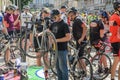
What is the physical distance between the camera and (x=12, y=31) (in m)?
13.3

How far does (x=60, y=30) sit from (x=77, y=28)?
1320 mm

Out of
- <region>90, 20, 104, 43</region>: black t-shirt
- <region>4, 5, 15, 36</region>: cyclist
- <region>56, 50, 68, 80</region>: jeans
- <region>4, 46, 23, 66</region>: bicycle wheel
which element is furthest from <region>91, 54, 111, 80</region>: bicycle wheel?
<region>4, 5, 15, 36</region>: cyclist

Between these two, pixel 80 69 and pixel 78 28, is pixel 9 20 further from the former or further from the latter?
pixel 80 69

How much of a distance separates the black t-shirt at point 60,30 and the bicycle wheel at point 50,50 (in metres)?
0.17

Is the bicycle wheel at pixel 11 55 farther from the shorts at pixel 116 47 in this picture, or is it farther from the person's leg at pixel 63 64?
the shorts at pixel 116 47

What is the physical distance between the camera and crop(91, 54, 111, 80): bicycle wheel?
10468mm

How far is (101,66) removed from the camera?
10.6 m

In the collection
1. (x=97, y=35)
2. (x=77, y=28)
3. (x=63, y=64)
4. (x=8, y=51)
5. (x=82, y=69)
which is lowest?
(x=82, y=69)

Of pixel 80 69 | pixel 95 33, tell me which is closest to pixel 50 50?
pixel 80 69

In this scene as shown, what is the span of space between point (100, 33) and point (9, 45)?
104 inches

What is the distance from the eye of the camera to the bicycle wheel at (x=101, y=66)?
1047cm

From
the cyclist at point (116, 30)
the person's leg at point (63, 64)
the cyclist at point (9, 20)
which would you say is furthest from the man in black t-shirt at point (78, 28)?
the cyclist at point (9, 20)

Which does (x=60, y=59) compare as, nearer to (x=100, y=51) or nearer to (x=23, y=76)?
(x=23, y=76)

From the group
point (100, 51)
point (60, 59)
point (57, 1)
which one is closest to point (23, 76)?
point (60, 59)
